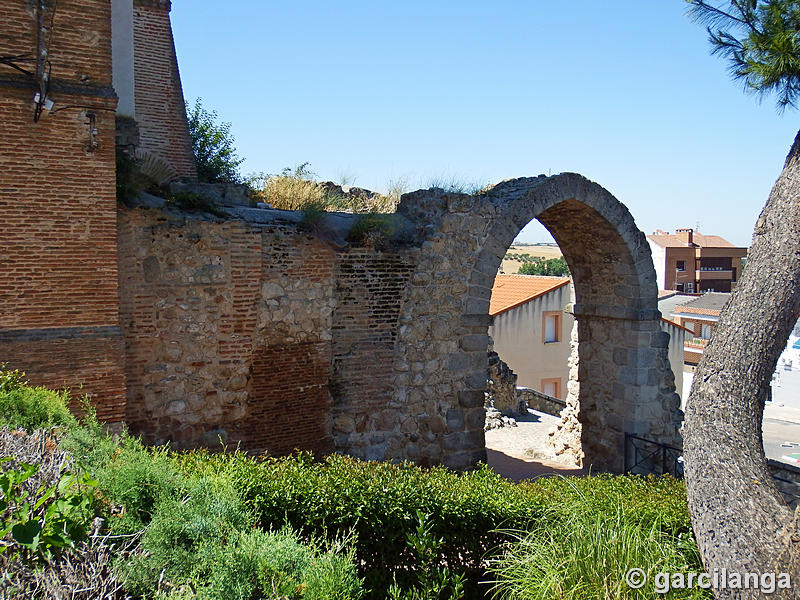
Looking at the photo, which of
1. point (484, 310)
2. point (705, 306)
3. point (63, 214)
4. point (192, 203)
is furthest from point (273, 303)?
point (705, 306)

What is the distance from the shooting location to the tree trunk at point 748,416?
14.9 feet

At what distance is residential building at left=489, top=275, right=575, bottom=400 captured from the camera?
22953 millimetres

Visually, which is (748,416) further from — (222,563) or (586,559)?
(222,563)

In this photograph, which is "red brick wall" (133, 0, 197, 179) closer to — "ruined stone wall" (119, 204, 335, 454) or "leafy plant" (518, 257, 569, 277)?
"ruined stone wall" (119, 204, 335, 454)

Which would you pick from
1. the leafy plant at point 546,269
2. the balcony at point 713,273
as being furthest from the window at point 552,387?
the leafy plant at point 546,269

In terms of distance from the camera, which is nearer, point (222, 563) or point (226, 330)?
point (222, 563)

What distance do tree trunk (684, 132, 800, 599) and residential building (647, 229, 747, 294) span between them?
157 feet

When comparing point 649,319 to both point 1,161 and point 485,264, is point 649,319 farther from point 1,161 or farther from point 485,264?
point 1,161

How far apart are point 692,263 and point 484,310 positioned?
160 ft

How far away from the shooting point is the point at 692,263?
5253 cm

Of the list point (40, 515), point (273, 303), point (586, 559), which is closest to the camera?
point (40, 515)

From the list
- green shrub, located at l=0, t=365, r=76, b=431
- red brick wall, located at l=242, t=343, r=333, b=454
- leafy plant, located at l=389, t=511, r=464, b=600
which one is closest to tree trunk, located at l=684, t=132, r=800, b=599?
leafy plant, located at l=389, t=511, r=464, b=600

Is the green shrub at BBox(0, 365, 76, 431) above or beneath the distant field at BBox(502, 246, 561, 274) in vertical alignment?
beneath

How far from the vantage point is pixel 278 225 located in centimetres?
748
